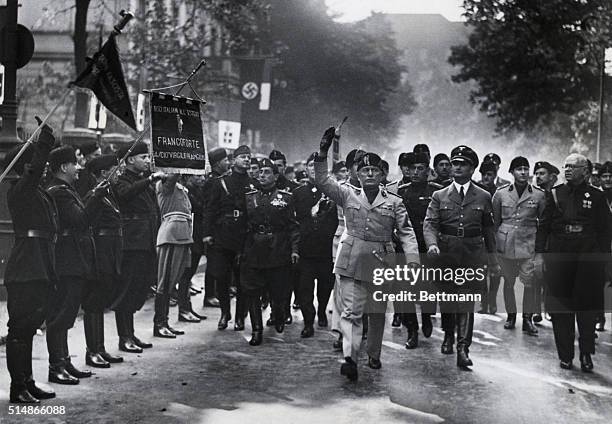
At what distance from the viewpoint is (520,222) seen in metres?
11.7

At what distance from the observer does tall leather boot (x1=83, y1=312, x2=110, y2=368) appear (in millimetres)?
8445

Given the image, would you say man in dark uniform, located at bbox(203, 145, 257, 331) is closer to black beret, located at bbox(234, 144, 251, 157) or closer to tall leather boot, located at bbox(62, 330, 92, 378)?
black beret, located at bbox(234, 144, 251, 157)

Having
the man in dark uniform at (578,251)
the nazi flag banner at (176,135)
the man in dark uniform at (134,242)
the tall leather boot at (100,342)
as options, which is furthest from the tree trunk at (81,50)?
the man in dark uniform at (578,251)

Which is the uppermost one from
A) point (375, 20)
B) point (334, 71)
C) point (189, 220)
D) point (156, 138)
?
point (375, 20)

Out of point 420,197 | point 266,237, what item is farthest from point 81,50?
point 420,197

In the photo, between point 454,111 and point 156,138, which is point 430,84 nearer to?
point 454,111

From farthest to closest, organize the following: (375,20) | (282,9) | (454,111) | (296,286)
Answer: (454,111)
(375,20)
(282,9)
(296,286)

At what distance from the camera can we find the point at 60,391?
7.31m

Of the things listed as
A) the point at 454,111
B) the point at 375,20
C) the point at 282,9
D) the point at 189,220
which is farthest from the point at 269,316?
the point at 454,111

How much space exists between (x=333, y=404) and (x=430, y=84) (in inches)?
2967

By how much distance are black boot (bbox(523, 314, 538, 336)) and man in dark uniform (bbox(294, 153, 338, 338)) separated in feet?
8.12

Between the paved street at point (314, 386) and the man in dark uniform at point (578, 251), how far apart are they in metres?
0.60

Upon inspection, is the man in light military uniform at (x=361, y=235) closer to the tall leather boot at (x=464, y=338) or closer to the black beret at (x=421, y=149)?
the tall leather boot at (x=464, y=338)

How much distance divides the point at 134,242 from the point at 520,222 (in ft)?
17.0
